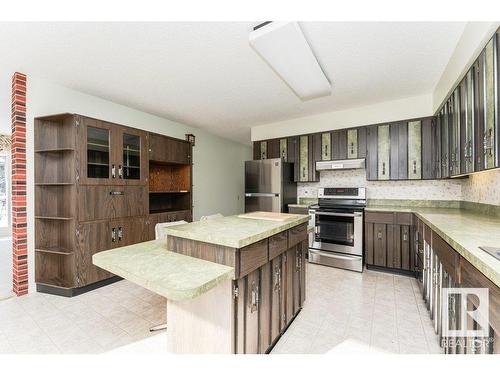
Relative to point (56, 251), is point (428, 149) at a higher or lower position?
higher

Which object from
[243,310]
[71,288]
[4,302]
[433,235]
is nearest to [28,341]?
[71,288]

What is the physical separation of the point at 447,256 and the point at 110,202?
11.1ft

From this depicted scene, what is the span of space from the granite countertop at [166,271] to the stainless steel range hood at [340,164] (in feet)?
10.2

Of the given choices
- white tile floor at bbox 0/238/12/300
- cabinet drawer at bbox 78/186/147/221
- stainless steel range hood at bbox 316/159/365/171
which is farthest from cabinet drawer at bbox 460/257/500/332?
white tile floor at bbox 0/238/12/300

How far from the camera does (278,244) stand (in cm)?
171

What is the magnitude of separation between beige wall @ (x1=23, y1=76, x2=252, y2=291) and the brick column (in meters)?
0.05

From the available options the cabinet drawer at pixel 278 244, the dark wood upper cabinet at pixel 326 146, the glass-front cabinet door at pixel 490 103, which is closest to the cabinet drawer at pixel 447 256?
the glass-front cabinet door at pixel 490 103

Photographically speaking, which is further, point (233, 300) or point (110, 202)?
point (110, 202)

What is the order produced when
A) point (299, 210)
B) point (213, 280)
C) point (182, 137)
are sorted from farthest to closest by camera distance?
point (182, 137)
point (299, 210)
point (213, 280)

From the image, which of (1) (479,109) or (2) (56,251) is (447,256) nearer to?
(1) (479,109)

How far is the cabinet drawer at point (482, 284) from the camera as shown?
2.73 ft

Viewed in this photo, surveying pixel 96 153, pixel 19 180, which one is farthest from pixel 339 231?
pixel 19 180

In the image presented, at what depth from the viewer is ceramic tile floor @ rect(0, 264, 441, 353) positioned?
1.76 meters

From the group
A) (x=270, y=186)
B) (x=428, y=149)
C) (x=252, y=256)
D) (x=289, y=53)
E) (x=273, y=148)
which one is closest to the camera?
(x=252, y=256)
